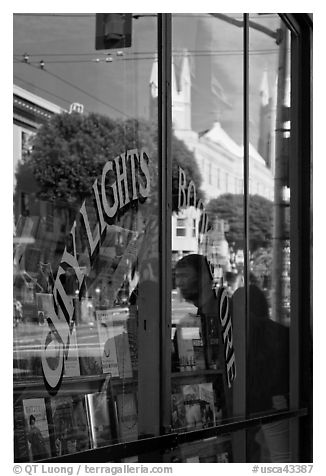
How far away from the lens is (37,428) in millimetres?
3029

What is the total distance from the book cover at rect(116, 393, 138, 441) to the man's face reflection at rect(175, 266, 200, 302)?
25.7 inches

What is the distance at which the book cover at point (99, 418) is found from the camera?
10.8 feet

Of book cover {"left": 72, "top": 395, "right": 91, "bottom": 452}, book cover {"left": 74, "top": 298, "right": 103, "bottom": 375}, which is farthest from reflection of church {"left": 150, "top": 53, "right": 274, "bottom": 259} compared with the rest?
book cover {"left": 72, "top": 395, "right": 91, "bottom": 452}

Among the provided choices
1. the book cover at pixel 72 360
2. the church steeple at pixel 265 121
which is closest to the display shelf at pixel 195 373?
the book cover at pixel 72 360

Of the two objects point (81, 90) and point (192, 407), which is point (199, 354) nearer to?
point (192, 407)

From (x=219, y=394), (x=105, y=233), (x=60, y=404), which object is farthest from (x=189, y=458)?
(x=105, y=233)

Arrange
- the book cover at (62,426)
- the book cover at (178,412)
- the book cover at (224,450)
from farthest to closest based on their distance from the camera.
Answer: the book cover at (224,450) < the book cover at (178,412) < the book cover at (62,426)

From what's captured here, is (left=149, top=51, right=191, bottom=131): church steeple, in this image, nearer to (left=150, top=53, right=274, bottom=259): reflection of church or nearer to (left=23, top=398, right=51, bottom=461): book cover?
(left=150, top=53, right=274, bottom=259): reflection of church

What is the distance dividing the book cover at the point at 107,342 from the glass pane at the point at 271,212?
4.52 ft

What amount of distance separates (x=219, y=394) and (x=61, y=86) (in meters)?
1.75

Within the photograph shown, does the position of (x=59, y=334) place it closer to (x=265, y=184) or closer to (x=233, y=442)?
(x=233, y=442)

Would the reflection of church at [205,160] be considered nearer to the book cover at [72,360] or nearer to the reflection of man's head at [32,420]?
the book cover at [72,360]

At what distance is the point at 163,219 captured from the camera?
368cm

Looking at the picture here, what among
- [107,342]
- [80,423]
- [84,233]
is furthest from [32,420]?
[84,233]
